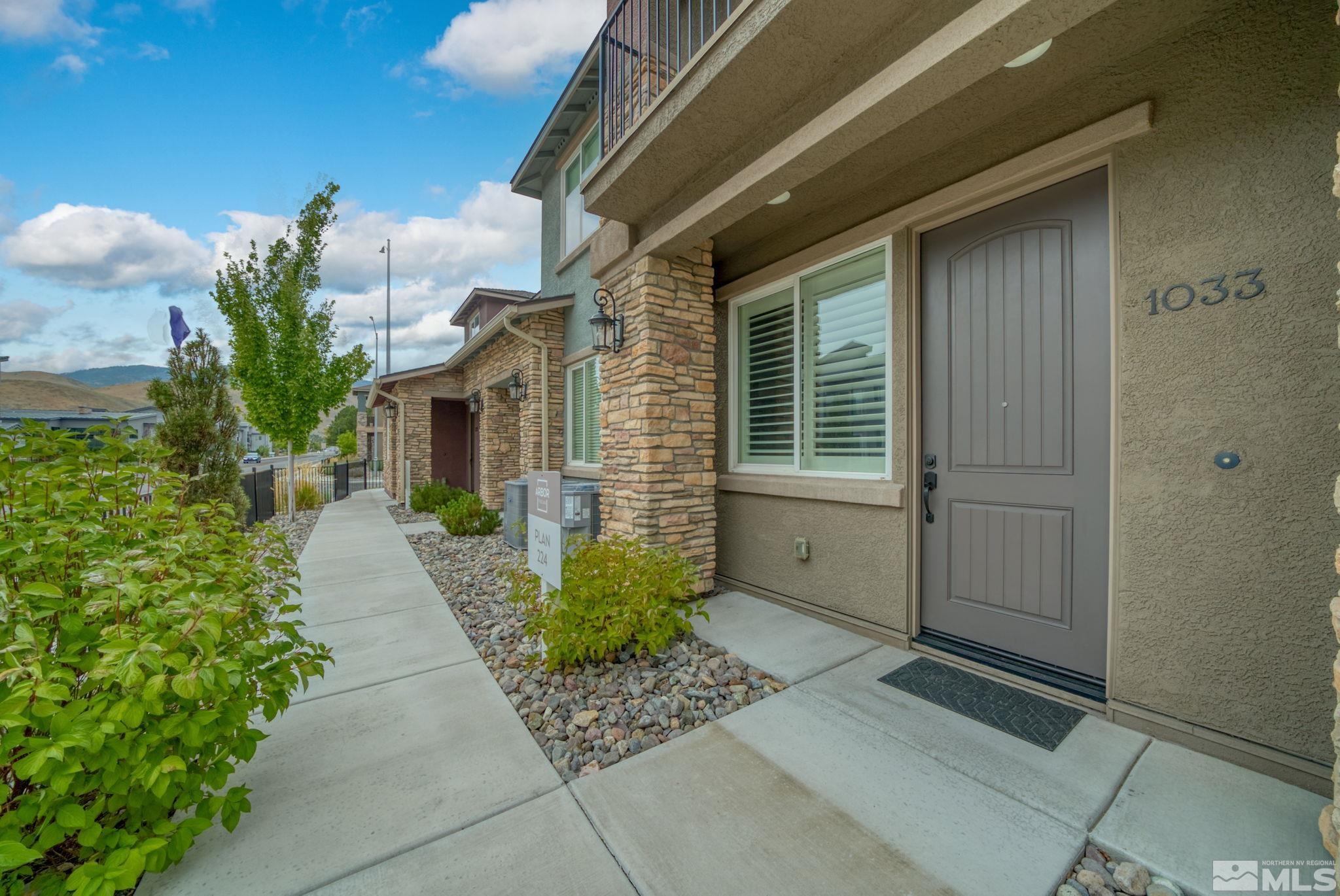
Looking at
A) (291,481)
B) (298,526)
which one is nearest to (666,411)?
(298,526)

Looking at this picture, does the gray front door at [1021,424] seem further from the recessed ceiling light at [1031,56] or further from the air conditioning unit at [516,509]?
the air conditioning unit at [516,509]

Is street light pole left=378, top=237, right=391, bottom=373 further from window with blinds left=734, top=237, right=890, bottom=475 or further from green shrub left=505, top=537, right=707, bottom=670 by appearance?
green shrub left=505, top=537, right=707, bottom=670

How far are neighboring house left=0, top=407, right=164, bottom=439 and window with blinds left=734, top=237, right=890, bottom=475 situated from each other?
376 cm

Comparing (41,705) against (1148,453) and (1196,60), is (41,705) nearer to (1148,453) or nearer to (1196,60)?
(1148,453)

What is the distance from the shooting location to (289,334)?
8.45 metres

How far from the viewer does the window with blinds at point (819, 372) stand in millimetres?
3410

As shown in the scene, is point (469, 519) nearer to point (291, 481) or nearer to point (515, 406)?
point (515, 406)

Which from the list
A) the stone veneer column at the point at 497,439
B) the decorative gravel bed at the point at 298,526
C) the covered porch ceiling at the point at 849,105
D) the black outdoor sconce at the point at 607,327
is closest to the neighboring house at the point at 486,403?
the stone veneer column at the point at 497,439

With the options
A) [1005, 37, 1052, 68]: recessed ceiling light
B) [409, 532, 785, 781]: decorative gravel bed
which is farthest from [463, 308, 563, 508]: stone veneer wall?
[1005, 37, 1052, 68]: recessed ceiling light

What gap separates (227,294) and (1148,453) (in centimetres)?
1124

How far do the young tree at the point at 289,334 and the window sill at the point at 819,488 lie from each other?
26.6 ft

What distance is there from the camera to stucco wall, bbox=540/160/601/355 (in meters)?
6.60

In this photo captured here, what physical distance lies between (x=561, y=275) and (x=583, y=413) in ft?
7.22

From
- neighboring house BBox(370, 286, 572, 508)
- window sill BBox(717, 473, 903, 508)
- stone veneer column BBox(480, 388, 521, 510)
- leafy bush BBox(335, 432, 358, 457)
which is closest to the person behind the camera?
window sill BBox(717, 473, 903, 508)
